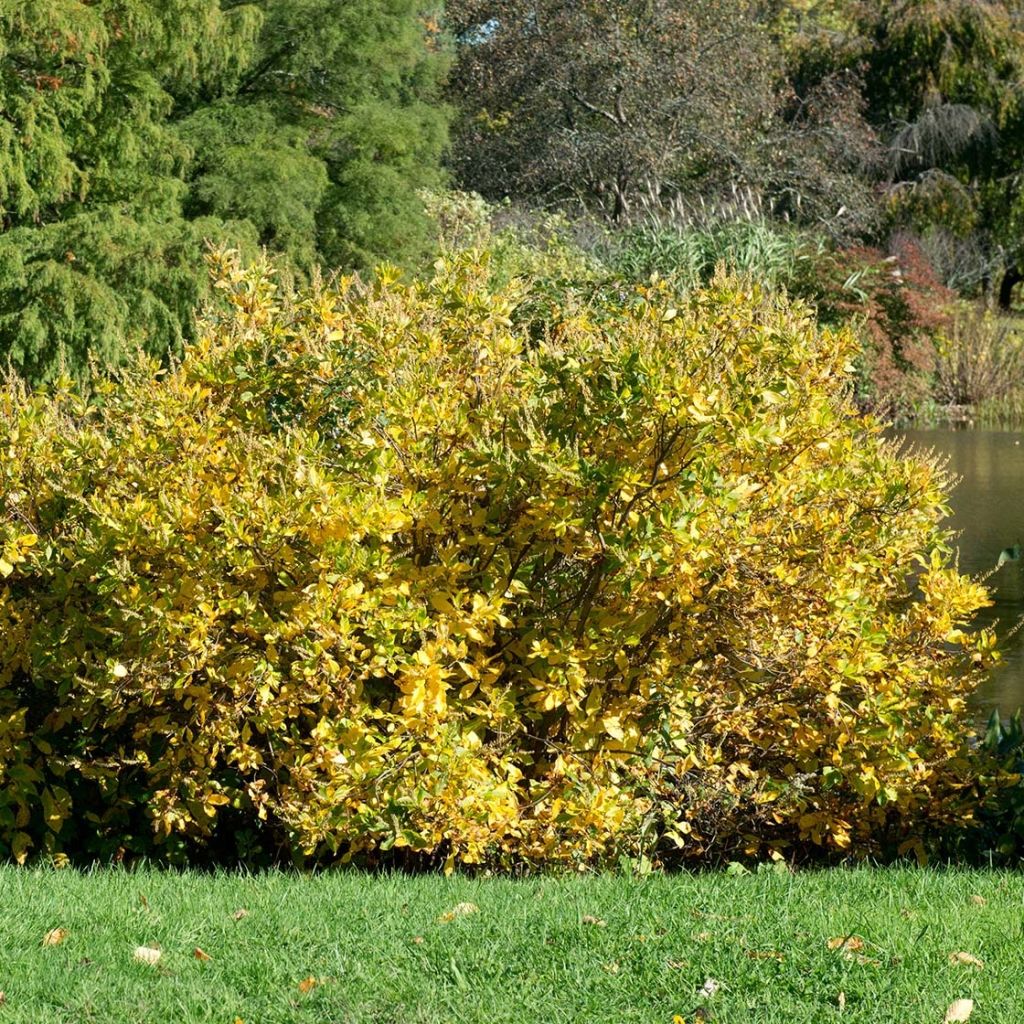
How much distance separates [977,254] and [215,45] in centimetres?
1809

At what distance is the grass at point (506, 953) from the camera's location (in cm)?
326

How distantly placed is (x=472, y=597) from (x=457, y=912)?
1.23 meters

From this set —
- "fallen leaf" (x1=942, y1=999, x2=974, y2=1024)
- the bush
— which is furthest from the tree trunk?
"fallen leaf" (x1=942, y1=999, x2=974, y2=1024)

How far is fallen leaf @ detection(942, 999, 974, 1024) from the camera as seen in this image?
3.19 meters

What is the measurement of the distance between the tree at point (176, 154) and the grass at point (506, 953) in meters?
9.46

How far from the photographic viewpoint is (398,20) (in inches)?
868

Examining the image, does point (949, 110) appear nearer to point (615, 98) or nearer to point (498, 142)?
point (615, 98)

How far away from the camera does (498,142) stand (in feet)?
91.0

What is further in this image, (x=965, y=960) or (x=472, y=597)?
(x=472, y=597)

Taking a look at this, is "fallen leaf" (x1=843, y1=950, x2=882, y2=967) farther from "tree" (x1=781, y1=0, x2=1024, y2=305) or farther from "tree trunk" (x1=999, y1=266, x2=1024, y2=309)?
"tree trunk" (x1=999, y1=266, x2=1024, y2=309)

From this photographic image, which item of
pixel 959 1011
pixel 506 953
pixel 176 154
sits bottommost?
pixel 506 953

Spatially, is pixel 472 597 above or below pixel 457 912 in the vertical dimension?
above

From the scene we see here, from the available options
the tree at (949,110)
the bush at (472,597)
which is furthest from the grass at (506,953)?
the tree at (949,110)

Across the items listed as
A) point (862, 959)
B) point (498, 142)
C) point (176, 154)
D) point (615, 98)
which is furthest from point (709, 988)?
point (498, 142)
